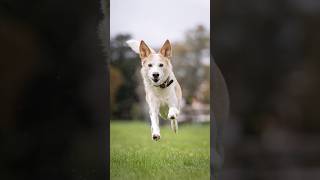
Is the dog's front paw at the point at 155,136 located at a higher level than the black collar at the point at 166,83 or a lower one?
lower

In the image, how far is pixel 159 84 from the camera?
9.44 ft

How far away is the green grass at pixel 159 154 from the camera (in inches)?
113

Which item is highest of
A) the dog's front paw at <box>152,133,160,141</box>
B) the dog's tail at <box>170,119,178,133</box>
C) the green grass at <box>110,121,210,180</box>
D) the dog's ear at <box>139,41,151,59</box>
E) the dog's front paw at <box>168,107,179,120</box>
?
the dog's ear at <box>139,41,151,59</box>

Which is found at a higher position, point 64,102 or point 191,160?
point 64,102

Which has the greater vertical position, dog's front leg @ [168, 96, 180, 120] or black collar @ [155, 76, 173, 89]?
black collar @ [155, 76, 173, 89]

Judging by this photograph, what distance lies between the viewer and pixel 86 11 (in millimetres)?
2818

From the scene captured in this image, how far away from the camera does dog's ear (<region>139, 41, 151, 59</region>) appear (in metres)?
2.86

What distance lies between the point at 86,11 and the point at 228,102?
91 cm

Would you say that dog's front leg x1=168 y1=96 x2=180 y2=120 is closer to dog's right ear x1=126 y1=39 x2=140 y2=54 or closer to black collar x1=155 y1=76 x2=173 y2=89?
black collar x1=155 y1=76 x2=173 y2=89

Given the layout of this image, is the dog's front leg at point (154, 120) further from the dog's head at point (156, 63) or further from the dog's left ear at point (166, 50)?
the dog's left ear at point (166, 50)

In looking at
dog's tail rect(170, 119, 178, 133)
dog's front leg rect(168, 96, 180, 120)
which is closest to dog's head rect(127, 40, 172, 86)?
dog's front leg rect(168, 96, 180, 120)

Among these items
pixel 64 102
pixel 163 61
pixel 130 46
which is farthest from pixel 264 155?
pixel 64 102

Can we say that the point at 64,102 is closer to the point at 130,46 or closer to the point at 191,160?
A: the point at 130,46

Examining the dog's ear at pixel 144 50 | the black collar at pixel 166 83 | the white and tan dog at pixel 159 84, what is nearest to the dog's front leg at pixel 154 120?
the white and tan dog at pixel 159 84
